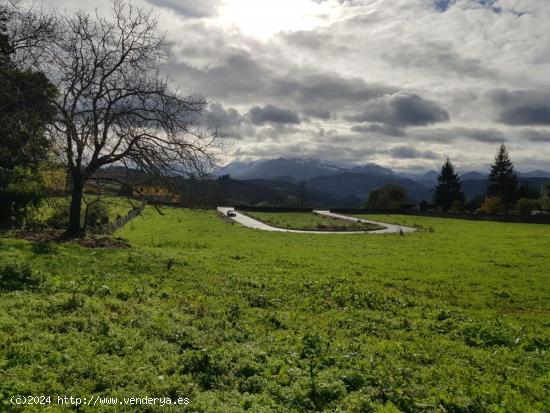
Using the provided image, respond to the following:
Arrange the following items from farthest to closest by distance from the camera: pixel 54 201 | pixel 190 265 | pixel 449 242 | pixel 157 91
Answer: pixel 449 242
pixel 54 201
pixel 157 91
pixel 190 265

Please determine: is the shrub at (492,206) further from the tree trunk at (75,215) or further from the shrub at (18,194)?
the shrub at (18,194)

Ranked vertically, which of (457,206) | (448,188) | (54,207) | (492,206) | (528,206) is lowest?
(54,207)

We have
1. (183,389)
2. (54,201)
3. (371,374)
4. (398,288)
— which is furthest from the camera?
(54,201)

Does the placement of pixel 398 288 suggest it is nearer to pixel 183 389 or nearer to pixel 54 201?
pixel 183 389

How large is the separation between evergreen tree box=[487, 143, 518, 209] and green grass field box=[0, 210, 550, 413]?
95068 millimetres

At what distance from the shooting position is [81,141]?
2156cm

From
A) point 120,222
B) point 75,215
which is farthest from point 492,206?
point 75,215

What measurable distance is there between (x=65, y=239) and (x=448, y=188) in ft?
354

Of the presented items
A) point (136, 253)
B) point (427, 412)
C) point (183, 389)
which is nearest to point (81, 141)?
point (136, 253)

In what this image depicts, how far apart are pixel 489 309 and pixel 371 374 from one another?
31.4ft

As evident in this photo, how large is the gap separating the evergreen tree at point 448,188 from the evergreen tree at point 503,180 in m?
7.52

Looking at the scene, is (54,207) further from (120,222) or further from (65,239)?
(120,222)

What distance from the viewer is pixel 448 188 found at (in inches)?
4552

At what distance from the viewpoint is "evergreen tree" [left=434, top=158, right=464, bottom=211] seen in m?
115
